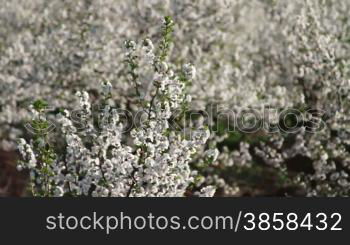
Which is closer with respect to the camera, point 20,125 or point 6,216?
point 6,216

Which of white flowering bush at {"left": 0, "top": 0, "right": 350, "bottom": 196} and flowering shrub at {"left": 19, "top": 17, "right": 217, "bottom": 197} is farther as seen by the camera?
white flowering bush at {"left": 0, "top": 0, "right": 350, "bottom": 196}

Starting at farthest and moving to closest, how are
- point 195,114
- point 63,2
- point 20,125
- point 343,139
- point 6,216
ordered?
1. point 20,125
2. point 63,2
3. point 195,114
4. point 343,139
5. point 6,216

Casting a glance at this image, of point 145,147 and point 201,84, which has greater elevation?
point 201,84

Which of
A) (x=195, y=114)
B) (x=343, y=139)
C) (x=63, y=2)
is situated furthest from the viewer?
(x=63, y=2)

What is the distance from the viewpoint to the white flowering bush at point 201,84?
27.2ft

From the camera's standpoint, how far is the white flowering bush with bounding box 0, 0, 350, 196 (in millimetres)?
8297

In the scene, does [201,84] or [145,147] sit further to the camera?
[201,84]

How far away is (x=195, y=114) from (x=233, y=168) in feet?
8.08

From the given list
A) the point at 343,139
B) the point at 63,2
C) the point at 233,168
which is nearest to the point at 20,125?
the point at 63,2

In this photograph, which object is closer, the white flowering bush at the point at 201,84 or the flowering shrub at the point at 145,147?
the flowering shrub at the point at 145,147

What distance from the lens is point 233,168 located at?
11953 mm

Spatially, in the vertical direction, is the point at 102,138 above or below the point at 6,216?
above

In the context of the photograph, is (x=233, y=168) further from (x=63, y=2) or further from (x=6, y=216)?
(x=6, y=216)

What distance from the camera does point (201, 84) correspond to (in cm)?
1021
